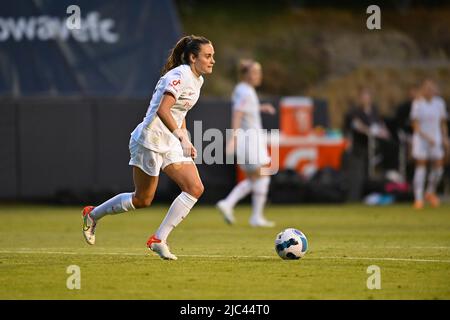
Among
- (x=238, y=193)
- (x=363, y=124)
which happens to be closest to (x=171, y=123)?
(x=238, y=193)

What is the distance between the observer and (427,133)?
23.3 metres

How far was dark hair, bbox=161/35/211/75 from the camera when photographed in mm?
11367

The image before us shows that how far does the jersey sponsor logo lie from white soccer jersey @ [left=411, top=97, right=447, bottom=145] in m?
7.15

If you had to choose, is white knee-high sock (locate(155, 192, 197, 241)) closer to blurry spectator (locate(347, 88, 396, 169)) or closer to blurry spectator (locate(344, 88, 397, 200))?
blurry spectator (locate(344, 88, 397, 200))

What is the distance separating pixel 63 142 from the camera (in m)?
23.8

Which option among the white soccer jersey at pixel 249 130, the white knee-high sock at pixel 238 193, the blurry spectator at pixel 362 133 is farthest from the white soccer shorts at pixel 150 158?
the blurry spectator at pixel 362 133

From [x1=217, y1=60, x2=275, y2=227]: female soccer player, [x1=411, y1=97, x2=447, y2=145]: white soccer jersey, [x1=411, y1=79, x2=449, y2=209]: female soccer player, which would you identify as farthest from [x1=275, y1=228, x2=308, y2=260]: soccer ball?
[x1=411, y1=97, x2=447, y2=145]: white soccer jersey

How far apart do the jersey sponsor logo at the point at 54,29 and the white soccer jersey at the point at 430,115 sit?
23.5ft

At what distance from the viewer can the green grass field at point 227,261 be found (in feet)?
30.0
